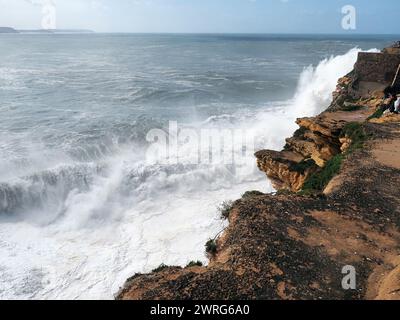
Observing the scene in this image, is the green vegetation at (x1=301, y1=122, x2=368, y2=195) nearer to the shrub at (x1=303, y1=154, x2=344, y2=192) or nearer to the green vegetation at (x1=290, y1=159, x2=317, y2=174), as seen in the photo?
the shrub at (x1=303, y1=154, x2=344, y2=192)

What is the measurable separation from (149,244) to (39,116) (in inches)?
771

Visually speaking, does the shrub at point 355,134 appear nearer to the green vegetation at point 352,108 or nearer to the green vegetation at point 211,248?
the green vegetation at point 352,108

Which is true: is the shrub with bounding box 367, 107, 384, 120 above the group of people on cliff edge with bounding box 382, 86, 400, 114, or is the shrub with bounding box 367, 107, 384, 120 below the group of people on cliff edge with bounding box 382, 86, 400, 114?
below

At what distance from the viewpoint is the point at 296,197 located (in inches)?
375

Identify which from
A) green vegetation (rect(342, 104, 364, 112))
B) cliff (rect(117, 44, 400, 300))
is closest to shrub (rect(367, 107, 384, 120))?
green vegetation (rect(342, 104, 364, 112))

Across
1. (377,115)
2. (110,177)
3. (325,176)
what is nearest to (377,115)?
(377,115)

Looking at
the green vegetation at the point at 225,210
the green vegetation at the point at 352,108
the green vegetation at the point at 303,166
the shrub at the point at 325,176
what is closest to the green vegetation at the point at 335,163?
the shrub at the point at 325,176

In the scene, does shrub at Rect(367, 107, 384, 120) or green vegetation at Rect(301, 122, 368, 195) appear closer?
green vegetation at Rect(301, 122, 368, 195)

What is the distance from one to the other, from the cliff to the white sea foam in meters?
6.06

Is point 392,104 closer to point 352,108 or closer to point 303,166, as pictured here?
point 352,108

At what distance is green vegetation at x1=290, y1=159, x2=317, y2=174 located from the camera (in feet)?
47.9

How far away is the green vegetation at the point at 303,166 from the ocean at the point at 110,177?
4138 mm

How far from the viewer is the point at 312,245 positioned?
7.69m

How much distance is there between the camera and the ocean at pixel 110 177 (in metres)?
13.9
